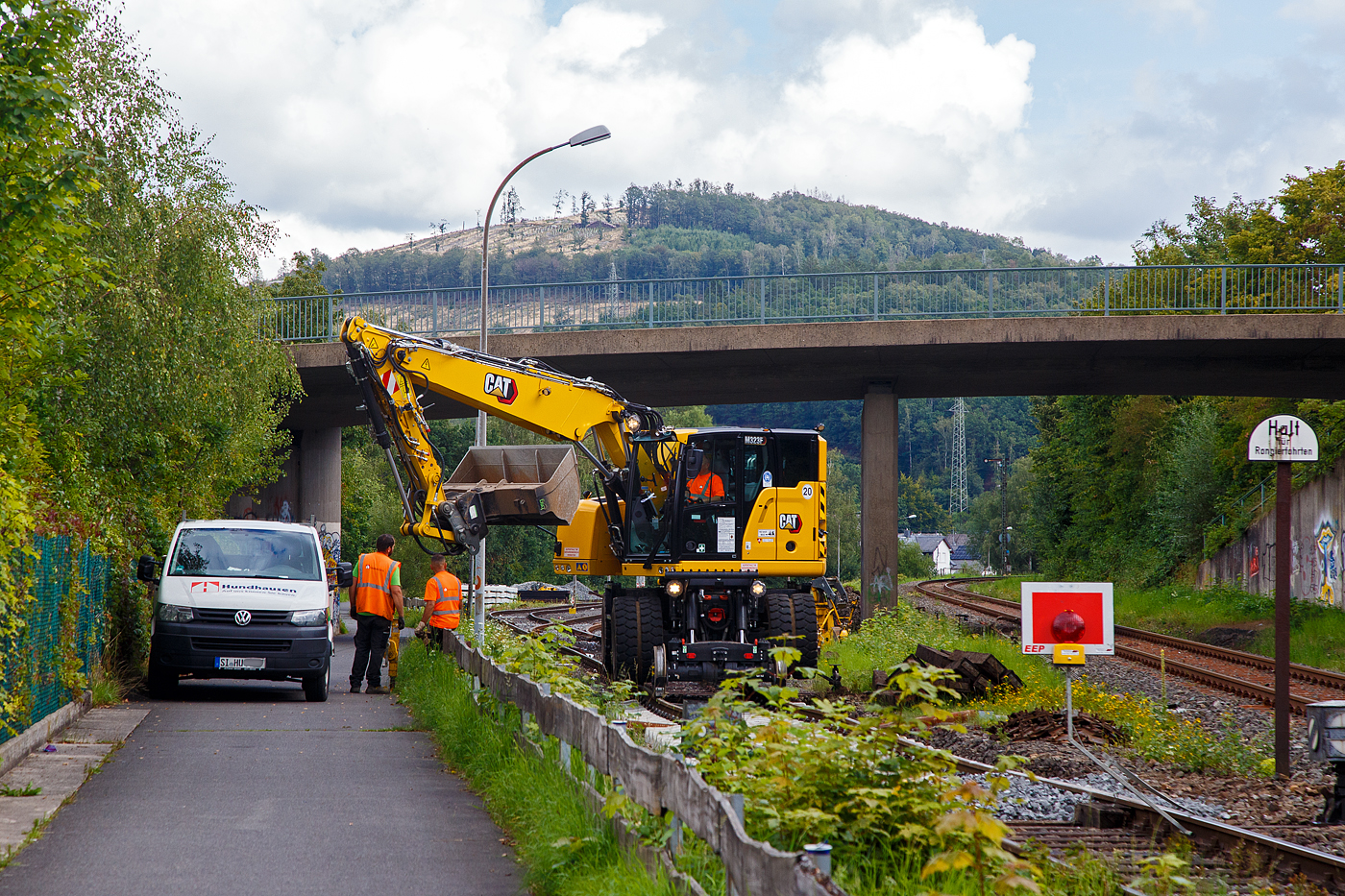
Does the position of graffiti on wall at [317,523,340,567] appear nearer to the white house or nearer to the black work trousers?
the black work trousers

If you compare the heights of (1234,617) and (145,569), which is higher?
(145,569)

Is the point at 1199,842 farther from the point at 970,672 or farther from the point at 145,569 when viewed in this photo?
the point at 145,569

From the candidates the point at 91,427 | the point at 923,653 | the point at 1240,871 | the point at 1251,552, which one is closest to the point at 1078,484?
the point at 1251,552

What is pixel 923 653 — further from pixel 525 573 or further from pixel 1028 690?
pixel 525 573

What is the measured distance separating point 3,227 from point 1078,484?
5071 cm

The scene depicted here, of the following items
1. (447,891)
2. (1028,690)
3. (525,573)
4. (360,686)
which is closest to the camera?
(447,891)

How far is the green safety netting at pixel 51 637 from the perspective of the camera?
9.32 m

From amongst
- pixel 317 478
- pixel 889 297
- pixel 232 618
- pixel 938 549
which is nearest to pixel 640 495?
pixel 232 618

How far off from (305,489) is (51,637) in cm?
2698

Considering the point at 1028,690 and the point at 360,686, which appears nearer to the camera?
the point at 1028,690

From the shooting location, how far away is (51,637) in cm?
1086

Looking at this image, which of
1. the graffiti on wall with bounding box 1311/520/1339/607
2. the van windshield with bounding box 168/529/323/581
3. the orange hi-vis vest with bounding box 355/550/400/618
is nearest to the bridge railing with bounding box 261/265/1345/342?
the graffiti on wall with bounding box 1311/520/1339/607

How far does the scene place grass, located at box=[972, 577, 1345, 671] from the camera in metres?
24.0

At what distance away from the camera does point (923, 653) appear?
16406mm
